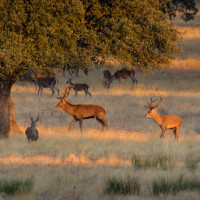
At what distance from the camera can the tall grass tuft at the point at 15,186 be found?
8984 millimetres

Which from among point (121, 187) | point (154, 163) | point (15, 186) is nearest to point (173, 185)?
point (121, 187)

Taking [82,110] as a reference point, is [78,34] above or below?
above

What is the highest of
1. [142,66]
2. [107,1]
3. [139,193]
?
[107,1]

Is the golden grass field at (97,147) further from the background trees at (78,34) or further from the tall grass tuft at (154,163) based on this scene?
the background trees at (78,34)

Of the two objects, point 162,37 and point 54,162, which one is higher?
point 162,37

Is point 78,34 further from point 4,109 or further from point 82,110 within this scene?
point 82,110

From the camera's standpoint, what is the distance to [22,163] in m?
12.0

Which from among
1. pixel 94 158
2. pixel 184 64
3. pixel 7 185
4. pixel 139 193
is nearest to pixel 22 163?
pixel 94 158

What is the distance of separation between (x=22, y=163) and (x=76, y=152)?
239 cm

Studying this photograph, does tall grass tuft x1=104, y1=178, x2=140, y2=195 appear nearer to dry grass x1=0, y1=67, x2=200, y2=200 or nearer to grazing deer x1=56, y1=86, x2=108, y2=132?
dry grass x1=0, y1=67, x2=200, y2=200

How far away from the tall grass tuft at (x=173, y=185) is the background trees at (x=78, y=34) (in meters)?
5.81

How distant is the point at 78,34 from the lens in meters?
14.8

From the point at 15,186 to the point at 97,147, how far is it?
593 cm

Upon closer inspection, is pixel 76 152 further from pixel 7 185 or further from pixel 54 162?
pixel 7 185
